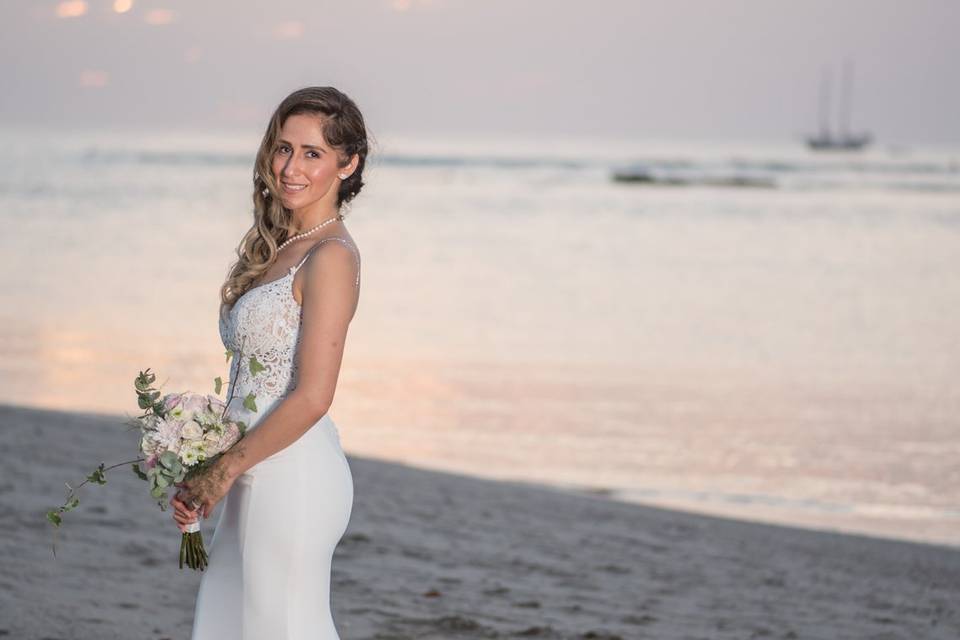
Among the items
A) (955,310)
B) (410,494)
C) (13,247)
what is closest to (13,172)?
(13,247)

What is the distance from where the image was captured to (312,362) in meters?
3.17

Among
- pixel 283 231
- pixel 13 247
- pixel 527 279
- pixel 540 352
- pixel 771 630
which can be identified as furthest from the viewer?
pixel 13 247

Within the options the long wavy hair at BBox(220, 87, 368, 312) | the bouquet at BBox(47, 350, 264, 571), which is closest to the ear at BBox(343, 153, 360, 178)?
the long wavy hair at BBox(220, 87, 368, 312)

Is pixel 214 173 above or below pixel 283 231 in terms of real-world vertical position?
above

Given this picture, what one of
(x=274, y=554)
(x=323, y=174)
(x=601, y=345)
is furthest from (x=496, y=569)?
(x=601, y=345)

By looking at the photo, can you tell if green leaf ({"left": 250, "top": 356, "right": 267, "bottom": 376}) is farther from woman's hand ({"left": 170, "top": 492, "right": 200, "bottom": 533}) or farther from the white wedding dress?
woman's hand ({"left": 170, "top": 492, "right": 200, "bottom": 533})

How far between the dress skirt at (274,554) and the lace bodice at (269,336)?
151 millimetres

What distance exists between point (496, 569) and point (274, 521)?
3.84 meters

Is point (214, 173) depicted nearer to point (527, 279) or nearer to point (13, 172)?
point (13, 172)

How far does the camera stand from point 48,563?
20.4 ft

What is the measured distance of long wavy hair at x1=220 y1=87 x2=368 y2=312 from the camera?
3373mm

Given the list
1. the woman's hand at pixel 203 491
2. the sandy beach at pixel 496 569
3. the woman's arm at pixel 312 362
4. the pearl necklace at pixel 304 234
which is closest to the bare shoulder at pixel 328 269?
the woman's arm at pixel 312 362

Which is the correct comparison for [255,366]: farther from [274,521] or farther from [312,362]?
[274,521]

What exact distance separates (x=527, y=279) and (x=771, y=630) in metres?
16.1
